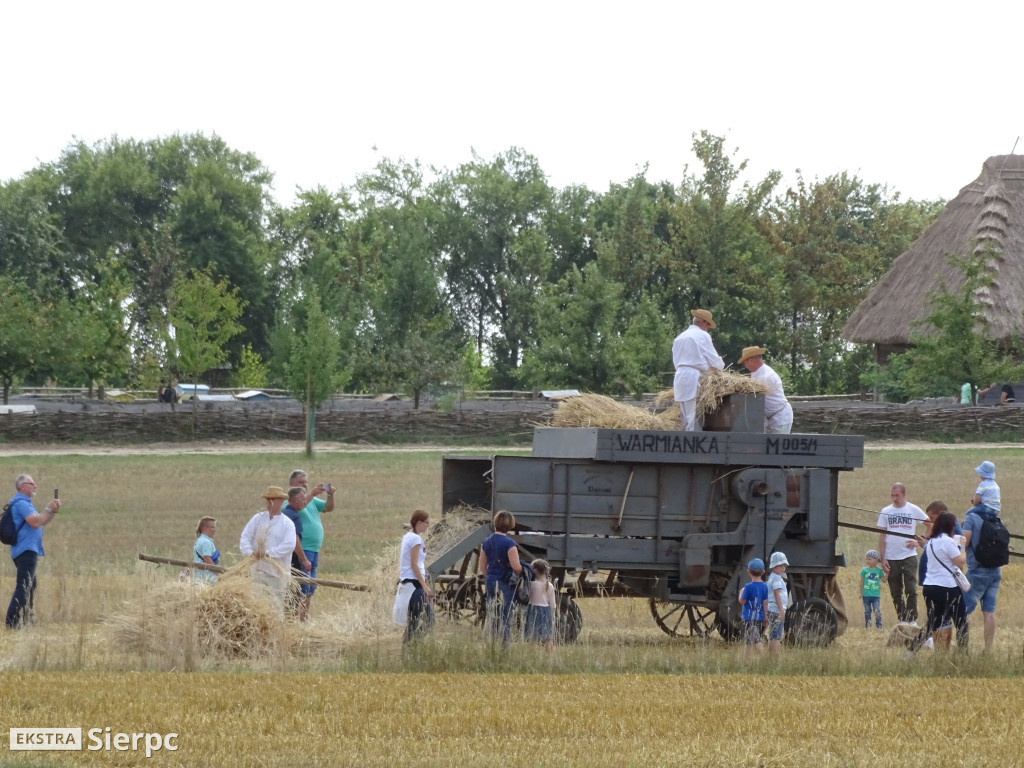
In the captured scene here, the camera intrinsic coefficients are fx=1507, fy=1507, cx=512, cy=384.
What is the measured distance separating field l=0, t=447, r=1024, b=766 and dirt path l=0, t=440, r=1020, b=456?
24.2 meters

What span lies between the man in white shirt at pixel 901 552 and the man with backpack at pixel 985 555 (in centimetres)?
200

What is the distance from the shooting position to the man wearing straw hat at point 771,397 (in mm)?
14109

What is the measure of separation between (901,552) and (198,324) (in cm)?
5049

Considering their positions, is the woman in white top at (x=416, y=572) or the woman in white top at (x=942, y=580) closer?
the woman in white top at (x=942, y=580)

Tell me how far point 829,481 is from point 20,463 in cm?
2832

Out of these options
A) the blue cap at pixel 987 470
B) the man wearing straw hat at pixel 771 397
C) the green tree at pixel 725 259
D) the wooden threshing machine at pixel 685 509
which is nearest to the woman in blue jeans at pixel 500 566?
the wooden threshing machine at pixel 685 509

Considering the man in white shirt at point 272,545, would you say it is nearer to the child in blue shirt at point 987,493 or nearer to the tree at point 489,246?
the child in blue shirt at point 987,493

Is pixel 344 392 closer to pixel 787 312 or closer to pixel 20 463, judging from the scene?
pixel 787 312

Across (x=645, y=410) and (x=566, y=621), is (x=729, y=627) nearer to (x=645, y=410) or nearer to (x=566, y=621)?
(x=566, y=621)

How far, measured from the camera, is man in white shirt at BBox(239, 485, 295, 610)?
13.5 metres

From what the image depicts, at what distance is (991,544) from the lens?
43.3 ft

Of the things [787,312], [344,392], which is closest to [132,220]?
[344,392]

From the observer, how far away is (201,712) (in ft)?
29.9

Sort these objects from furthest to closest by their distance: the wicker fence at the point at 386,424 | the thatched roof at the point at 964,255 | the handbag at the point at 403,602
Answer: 1. the thatched roof at the point at 964,255
2. the wicker fence at the point at 386,424
3. the handbag at the point at 403,602
